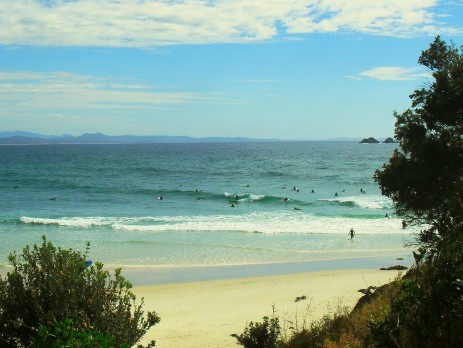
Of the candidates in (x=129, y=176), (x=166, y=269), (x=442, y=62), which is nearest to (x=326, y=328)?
(x=442, y=62)

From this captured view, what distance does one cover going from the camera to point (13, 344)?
6852mm

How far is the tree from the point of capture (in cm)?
1288

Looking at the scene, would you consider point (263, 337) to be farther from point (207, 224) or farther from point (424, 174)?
point (207, 224)

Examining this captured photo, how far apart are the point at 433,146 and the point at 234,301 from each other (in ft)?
25.4

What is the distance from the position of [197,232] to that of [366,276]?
1393 cm

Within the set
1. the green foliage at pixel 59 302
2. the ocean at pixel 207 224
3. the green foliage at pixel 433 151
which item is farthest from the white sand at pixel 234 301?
the green foliage at pixel 59 302

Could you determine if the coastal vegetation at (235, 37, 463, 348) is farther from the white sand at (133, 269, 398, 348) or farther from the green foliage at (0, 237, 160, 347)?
the green foliage at (0, 237, 160, 347)

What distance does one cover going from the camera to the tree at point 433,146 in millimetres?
12883

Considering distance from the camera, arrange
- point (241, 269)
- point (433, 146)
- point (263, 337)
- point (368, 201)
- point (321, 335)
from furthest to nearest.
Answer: point (368, 201) < point (241, 269) < point (433, 146) < point (263, 337) < point (321, 335)

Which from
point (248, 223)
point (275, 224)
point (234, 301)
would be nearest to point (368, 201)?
point (275, 224)

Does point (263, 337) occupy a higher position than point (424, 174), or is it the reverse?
point (424, 174)

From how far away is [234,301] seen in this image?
16.4 m

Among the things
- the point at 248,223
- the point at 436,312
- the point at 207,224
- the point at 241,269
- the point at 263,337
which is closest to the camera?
the point at 436,312

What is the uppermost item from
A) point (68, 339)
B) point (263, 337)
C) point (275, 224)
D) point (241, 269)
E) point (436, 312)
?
point (436, 312)
